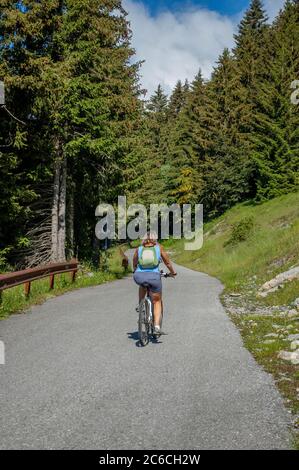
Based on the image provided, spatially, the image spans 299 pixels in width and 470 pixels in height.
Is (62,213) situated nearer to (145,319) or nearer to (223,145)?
(145,319)

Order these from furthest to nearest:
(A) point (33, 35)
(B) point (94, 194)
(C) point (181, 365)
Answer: (B) point (94, 194) → (A) point (33, 35) → (C) point (181, 365)

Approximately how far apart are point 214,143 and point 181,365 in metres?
52.8

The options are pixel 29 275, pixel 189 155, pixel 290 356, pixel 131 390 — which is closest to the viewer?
pixel 131 390

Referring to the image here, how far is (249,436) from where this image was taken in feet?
14.5

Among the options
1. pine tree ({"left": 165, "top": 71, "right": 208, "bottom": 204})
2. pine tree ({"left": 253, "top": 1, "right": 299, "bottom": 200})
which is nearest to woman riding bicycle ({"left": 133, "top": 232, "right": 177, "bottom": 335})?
pine tree ({"left": 253, "top": 1, "right": 299, "bottom": 200})

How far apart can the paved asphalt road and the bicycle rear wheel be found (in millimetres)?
275

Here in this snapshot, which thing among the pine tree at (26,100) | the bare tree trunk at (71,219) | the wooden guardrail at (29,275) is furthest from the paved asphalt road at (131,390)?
the bare tree trunk at (71,219)

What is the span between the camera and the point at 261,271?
20.2m

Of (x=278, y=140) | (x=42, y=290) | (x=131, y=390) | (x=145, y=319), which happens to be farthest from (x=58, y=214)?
(x=278, y=140)

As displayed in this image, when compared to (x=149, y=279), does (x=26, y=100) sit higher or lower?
higher

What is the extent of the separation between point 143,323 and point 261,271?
1300 centimetres

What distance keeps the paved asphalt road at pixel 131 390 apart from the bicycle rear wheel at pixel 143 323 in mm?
275
